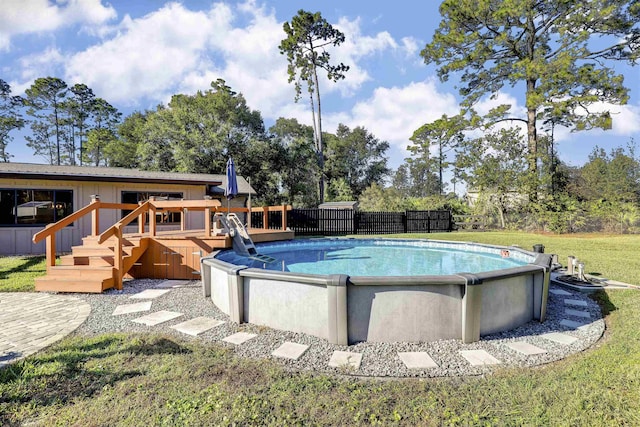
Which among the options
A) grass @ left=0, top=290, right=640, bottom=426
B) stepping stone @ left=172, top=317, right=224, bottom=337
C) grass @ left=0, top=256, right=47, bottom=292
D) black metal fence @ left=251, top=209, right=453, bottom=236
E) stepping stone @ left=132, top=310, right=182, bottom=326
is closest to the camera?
Result: grass @ left=0, top=290, right=640, bottom=426

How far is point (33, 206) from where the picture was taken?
10031 millimetres

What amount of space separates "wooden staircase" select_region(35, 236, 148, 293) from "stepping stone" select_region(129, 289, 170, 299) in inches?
24.4

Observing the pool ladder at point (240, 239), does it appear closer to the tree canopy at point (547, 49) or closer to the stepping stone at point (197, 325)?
the stepping stone at point (197, 325)

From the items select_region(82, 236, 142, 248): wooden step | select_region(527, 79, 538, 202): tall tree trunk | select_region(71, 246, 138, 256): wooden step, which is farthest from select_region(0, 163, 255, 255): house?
select_region(527, 79, 538, 202): tall tree trunk

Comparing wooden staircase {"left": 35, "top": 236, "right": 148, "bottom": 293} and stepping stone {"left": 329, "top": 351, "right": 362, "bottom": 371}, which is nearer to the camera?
stepping stone {"left": 329, "top": 351, "right": 362, "bottom": 371}

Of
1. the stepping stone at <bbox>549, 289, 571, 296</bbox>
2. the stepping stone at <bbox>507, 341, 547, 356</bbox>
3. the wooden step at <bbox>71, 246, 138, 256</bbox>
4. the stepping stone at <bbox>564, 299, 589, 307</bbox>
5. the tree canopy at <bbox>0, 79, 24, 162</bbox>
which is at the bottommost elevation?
the stepping stone at <bbox>564, 299, 589, 307</bbox>

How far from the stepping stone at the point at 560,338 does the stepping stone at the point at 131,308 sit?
17.3 ft

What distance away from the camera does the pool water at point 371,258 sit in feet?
24.6

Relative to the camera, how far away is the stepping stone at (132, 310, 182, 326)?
161 inches

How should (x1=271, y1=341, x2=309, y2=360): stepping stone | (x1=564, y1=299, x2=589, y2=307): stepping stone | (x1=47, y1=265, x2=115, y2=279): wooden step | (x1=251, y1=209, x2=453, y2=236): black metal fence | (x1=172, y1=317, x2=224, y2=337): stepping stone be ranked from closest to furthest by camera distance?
(x1=271, y1=341, x2=309, y2=360): stepping stone → (x1=172, y1=317, x2=224, y2=337): stepping stone → (x1=564, y1=299, x2=589, y2=307): stepping stone → (x1=47, y1=265, x2=115, y2=279): wooden step → (x1=251, y1=209, x2=453, y2=236): black metal fence

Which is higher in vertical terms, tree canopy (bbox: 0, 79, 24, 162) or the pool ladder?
tree canopy (bbox: 0, 79, 24, 162)

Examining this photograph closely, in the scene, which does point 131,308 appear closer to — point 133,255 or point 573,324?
point 133,255

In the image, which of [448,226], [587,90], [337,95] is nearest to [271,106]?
[337,95]

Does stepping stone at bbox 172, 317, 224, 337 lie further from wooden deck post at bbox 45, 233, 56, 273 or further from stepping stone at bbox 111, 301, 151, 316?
wooden deck post at bbox 45, 233, 56, 273
